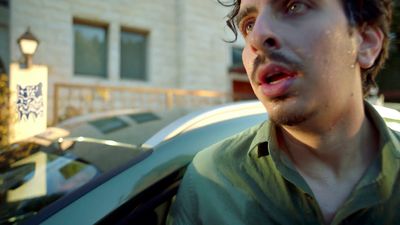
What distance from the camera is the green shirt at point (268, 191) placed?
1.17 metres

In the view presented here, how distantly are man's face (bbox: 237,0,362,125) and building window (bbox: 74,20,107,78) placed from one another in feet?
25.5

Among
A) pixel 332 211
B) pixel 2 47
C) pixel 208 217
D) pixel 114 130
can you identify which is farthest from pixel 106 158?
pixel 2 47

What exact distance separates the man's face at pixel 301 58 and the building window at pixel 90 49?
7.76 m

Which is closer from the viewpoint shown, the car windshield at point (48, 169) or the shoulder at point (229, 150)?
the shoulder at point (229, 150)

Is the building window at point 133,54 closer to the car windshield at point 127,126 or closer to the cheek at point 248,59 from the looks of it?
the car windshield at point 127,126

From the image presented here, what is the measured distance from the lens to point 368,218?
115 centimetres

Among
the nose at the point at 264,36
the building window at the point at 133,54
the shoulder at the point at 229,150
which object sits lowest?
the shoulder at the point at 229,150

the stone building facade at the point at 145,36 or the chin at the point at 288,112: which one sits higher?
the stone building facade at the point at 145,36

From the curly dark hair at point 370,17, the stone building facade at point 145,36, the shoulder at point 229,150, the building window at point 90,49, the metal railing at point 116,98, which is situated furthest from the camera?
the building window at point 90,49

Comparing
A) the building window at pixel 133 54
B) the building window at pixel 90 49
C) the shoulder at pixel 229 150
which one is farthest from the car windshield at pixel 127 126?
the building window at pixel 133 54

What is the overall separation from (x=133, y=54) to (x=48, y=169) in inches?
303

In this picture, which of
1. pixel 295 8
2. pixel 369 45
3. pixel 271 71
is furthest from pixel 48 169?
pixel 369 45

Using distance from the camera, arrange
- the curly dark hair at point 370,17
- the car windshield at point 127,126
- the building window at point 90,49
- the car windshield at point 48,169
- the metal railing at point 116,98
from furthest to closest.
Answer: the building window at point 90,49 < the metal railing at point 116,98 < the car windshield at point 127,126 < the car windshield at point 48,169 < the curly dark hair at point 370,17

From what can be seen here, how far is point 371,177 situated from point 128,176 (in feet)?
2.61
